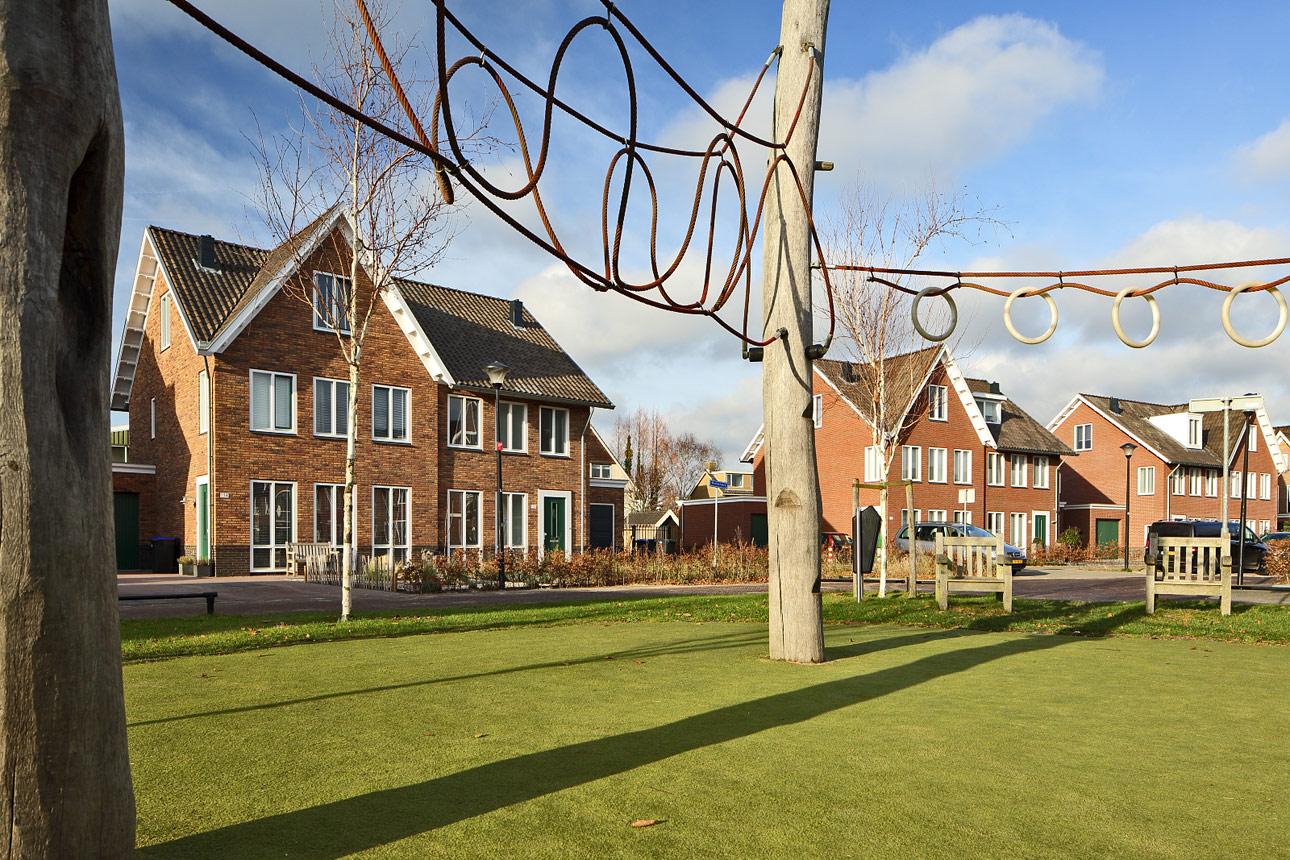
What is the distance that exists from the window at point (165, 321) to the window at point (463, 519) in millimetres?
9660

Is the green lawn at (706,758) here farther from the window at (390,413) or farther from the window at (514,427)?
the window at (514,427)

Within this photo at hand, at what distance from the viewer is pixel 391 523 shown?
27.5 metres

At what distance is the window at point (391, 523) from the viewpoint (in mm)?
27234

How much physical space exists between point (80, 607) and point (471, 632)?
9010 mm

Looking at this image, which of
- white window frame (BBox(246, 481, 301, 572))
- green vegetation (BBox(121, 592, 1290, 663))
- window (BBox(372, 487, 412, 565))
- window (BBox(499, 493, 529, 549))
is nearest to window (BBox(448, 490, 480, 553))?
window (BBox(499, 493, 529, 549))

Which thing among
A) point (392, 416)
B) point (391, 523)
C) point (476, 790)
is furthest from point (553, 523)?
point (476, 790)

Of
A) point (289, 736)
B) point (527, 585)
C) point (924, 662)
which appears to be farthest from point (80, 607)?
point (527, 585)

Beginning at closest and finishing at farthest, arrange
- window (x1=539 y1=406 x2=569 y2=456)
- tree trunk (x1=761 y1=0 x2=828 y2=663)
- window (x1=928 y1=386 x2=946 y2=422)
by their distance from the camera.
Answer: tree trunk (x1=761 y1=0 x2=828 y2=663) → window (x1=539 y1=406 x2=569 y2=456) → window (x1=928 y1=386 x2=946 y2=422)

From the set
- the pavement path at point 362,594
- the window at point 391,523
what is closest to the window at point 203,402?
the pavement path at point 362,594

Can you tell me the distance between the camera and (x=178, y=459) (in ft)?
86.5

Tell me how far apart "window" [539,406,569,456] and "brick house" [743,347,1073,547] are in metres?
12.6

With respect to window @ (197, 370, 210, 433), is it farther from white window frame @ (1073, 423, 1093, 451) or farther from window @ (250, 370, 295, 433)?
white window frame @ (1073, 423, 1093, 451)

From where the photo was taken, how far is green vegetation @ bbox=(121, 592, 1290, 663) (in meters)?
10.4

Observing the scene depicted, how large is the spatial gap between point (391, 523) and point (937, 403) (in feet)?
89.8
